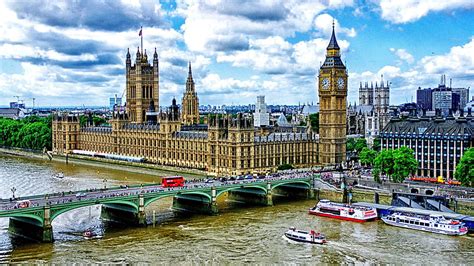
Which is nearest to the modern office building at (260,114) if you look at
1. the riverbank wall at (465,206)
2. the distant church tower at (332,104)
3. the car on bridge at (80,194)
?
the distant church tower at (332,104)

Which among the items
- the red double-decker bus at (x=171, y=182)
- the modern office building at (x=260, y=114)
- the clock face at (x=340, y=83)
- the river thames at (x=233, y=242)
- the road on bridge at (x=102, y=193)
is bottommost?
the river thames at (x=233, y=242)

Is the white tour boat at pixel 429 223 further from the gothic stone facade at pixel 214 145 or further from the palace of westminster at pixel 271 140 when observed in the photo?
the gothic stone facade at pixel 214 145

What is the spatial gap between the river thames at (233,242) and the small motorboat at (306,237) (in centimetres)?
85

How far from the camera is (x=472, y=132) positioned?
91625mm

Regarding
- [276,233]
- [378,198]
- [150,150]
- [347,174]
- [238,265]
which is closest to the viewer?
[238,265]

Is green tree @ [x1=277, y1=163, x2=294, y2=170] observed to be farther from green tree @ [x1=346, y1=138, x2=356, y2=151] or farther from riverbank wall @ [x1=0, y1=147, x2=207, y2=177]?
green tree @ [x1=346, y1=138, x2=356, y2=151]

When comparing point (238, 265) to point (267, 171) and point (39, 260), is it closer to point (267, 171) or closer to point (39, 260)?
point (39, 260)

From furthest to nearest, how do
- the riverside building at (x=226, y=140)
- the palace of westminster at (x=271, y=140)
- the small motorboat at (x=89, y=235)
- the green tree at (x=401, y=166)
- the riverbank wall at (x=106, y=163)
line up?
the riverbank wall at (x=106, y=163), the riverside building at (x=226, y=140), the palace of westminster at (x=271, y=140), the green tree at (x=401, y=166), the small motorboat at (x=89, y=235)

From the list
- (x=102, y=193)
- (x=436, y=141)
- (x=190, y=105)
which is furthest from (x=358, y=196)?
(x=190, y=105)

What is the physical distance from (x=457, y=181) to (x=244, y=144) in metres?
32.4

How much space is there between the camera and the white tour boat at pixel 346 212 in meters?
69.7

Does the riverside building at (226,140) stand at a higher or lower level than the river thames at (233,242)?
higher

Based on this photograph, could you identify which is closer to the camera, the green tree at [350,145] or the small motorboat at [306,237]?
the small motorboat at [306,237]

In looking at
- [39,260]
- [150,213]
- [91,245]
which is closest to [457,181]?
[150,213]
